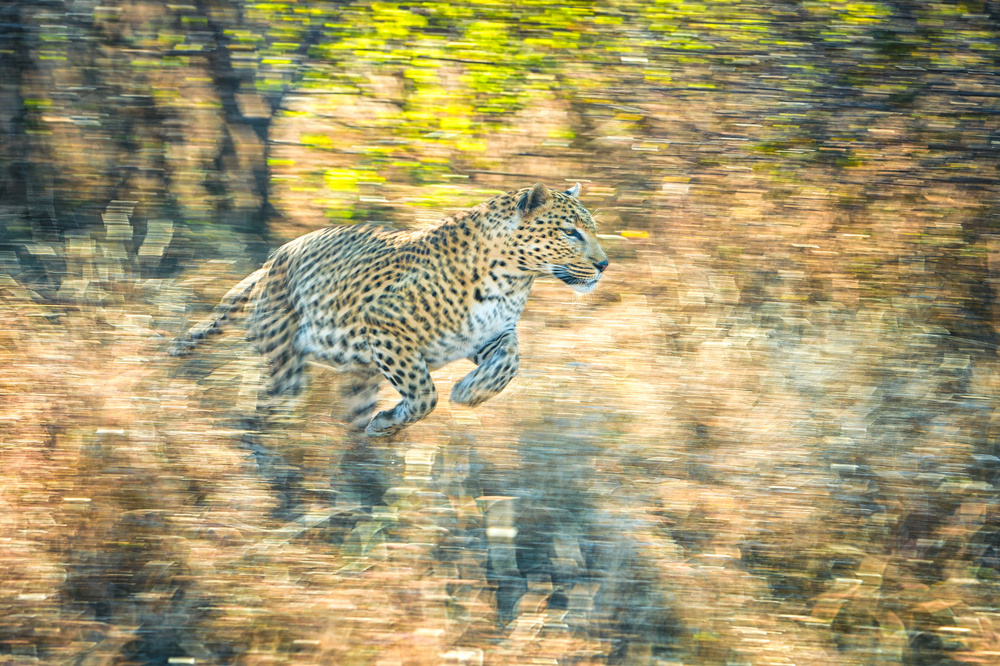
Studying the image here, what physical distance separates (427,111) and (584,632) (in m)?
4.05

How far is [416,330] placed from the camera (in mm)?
3871

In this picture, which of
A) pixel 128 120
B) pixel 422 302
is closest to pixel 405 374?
pixel 422 302

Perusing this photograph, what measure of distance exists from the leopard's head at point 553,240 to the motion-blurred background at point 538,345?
801mm

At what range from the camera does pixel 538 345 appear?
4906mm

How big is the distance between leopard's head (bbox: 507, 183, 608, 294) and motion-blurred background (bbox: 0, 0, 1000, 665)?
2.63ft

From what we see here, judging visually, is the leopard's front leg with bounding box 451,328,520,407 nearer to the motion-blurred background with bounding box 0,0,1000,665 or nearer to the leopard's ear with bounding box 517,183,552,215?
the motion-blurred background with bounding box 0,0,1000,665

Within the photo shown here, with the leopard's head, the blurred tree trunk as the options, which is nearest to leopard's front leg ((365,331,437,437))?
the leopard's head

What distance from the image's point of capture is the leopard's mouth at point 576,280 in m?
4.05

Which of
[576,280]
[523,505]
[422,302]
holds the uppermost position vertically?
[576,280]

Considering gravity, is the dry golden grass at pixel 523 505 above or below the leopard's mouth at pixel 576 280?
below

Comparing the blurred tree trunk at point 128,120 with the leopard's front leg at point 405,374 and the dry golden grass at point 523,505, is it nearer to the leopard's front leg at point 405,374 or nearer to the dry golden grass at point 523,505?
the dry golden grass at point 523,505

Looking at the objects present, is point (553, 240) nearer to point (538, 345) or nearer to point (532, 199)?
point (532, 199)

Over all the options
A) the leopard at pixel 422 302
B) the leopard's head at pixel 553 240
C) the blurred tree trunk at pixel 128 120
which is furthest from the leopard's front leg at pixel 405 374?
the blurred tree trunk at pixel 128 120

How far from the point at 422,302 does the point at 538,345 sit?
1.21 meters
